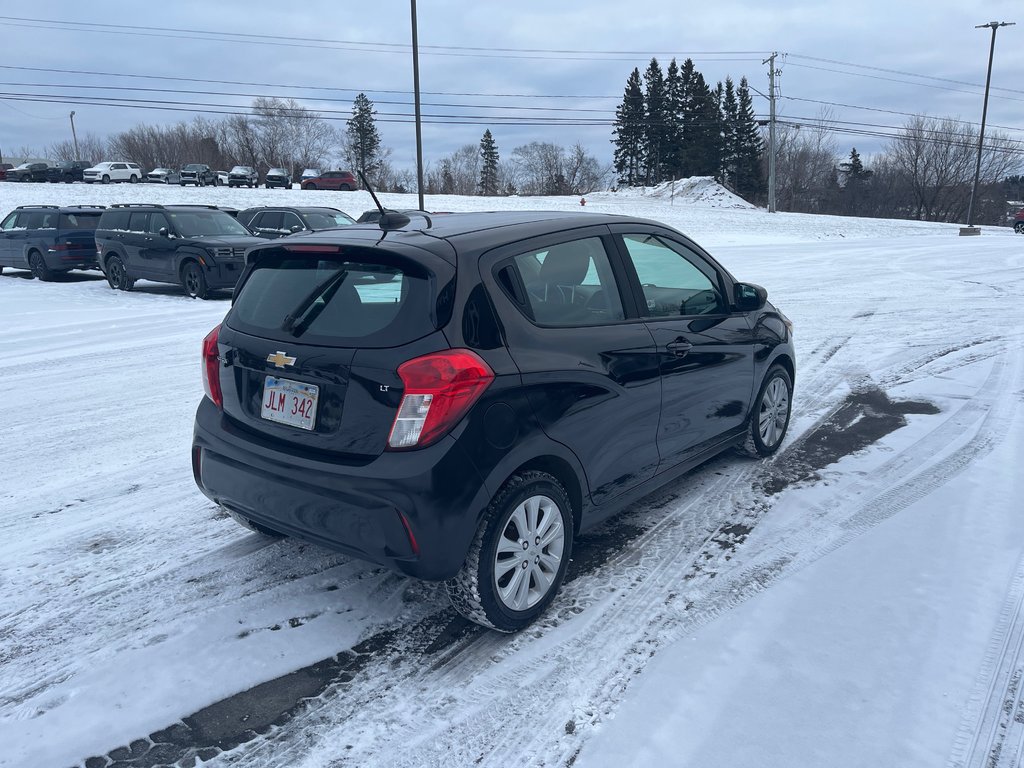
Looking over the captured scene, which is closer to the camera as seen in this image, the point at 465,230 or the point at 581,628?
the point at 581,628

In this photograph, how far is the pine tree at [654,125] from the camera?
85000mm

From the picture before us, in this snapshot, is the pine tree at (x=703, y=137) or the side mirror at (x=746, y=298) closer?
the side mirror at (x=746, y=298)

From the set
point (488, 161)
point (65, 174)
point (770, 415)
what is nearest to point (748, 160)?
point (488, 161)

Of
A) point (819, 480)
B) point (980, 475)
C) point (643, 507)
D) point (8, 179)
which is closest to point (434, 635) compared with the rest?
point (643, 507)

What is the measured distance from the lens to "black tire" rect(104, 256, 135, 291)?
601 inches

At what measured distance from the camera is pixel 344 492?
116 inches

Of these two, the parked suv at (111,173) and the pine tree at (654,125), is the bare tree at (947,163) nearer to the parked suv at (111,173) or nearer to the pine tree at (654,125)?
the pine tree at (654,125)

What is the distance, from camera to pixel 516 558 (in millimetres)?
3168

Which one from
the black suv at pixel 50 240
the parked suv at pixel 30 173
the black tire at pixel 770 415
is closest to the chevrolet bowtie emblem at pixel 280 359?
the black tire at pixel 770 415

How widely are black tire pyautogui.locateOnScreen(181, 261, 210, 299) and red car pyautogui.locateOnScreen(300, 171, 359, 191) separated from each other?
39.0 m

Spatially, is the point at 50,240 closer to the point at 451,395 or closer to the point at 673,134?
the point at 451,395

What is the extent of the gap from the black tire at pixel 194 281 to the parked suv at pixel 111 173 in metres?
40.7

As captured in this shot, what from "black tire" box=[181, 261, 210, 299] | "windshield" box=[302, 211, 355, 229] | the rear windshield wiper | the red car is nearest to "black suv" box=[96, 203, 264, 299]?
"black tire" box=[181, 261, 210, 299]

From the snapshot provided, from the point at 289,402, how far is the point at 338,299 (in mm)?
492
